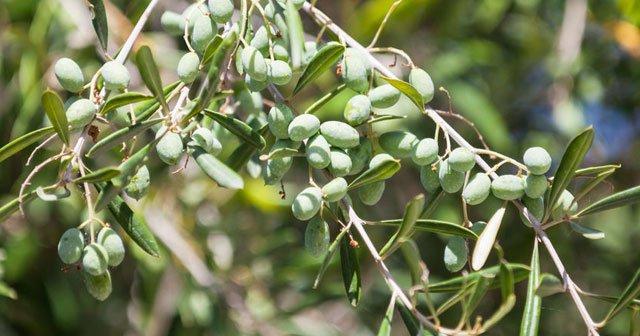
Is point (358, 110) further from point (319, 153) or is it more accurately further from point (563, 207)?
point (563, 207)

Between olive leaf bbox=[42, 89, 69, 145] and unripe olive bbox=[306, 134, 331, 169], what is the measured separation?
0.64 ft

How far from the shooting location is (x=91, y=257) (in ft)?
2.35

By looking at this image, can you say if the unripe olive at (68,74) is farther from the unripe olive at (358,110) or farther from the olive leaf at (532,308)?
the olive leaf at (532,308)

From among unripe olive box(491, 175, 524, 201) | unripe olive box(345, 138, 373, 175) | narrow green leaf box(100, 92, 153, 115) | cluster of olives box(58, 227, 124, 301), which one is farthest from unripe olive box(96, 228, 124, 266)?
unripe olive box(491, 175, 524, 201)

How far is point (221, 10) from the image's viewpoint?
75 centimetres

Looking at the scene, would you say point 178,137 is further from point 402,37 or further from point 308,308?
point 402,37

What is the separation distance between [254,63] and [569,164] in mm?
278

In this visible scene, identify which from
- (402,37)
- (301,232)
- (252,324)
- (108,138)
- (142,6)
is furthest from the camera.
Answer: (301,232)

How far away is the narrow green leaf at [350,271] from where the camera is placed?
0.83 m

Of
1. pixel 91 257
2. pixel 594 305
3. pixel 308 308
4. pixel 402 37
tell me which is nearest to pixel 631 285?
pixel 91 257

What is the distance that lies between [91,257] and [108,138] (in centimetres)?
10

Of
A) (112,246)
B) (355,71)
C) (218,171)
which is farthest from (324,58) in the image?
(112,246)

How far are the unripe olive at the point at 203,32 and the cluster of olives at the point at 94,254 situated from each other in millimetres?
175

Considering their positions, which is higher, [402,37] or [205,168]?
[205,168]
